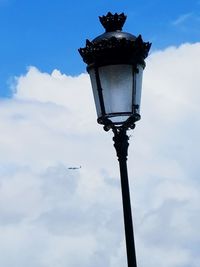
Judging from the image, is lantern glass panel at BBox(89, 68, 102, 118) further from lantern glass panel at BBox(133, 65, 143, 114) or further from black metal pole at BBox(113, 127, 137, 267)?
lantern glass panel at BBox(133, 65, 143, 114)

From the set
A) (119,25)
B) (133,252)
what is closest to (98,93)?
(119,25)

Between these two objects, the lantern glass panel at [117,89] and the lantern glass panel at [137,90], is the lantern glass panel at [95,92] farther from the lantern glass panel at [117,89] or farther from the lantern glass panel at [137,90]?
the lantern glass panel at [137,90]

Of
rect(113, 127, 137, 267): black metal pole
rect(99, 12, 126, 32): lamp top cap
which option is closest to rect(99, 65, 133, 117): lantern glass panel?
rect(113, 127, 137, 267): black metal pole

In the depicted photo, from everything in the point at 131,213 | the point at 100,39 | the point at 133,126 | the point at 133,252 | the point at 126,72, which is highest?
the point at 100,39

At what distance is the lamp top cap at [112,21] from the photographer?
848cm

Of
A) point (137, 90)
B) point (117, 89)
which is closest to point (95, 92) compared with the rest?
point (117, 89)

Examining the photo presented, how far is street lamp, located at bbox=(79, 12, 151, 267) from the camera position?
775cm

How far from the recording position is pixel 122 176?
7.72 m

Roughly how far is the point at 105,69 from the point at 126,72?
296 millimetres

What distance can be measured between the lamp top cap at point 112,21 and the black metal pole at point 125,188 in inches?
60.7

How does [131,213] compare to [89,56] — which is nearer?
[131,213]

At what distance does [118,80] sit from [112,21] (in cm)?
123

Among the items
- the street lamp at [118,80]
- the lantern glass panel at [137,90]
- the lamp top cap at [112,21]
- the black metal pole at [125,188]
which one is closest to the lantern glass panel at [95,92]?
the street lamp at [118,80]

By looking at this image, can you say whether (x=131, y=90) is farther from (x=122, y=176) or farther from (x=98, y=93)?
(x=122, y=176)
